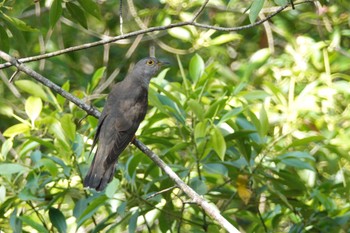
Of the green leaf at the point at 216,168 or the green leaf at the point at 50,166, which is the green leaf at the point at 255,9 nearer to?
the green leaf at the point at 216,168

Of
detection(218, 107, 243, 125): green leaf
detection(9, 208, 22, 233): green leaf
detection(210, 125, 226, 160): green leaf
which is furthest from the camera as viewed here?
detection(9, 208, 22, 233): green leaf

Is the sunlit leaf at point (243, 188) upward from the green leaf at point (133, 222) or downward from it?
downward

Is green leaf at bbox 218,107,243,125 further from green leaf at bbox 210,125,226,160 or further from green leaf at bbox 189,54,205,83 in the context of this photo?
green leaf at bbox 189,54,205,83

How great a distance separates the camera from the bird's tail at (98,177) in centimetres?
566

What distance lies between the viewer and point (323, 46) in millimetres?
7250

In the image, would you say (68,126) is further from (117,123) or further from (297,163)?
(297,163)

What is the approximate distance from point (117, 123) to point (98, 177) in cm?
95

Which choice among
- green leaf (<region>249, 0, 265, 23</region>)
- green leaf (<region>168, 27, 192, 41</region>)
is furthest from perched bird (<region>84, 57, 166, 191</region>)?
green leaf (<region>249, 0, 265, 23</region>)

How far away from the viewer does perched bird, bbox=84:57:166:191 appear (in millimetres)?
5738

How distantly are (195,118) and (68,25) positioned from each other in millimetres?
4067

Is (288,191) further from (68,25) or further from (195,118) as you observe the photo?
(68,25)

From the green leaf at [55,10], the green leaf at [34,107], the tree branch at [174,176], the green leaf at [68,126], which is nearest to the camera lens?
the tree branch at [174,176]

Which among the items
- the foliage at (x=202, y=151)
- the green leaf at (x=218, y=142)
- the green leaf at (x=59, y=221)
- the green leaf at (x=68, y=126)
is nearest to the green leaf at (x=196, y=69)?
the foliage at (x=202, y=151)

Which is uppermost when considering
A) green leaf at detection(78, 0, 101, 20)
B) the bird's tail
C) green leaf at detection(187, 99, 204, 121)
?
green leaf at detection(78, 0, 101, 20)
